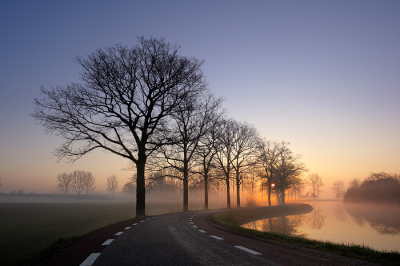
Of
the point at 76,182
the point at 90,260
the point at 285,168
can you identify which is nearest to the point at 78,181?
the point at 76,182

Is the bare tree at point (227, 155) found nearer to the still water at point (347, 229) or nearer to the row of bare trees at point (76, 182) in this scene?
the still water at point (347, 229)

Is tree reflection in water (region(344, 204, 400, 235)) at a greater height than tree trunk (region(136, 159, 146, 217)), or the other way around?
tree trunk (region(136, 159, 146, 217))

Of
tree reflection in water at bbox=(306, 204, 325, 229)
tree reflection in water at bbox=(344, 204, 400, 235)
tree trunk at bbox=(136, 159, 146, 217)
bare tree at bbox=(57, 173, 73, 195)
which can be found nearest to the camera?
tree trunk at bbox=(136, 159, 146, 217)

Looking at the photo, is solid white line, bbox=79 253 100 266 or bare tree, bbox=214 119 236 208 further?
bare tree, bbox=214 119 236 208

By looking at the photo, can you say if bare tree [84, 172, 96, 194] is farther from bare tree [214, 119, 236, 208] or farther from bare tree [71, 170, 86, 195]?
bare tree [214, 119, 236, 208]

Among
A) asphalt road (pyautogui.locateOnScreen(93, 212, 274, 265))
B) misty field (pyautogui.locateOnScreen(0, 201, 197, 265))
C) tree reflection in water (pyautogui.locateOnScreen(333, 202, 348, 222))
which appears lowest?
tree reflection in water (pyautogui.locateOnScreen(333, 202, 348, 222))

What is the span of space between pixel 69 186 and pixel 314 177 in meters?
132

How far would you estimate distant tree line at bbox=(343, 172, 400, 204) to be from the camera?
4497cm

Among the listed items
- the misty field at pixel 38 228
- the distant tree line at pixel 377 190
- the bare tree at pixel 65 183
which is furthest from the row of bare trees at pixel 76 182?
the distant tree line at pixel 377 190

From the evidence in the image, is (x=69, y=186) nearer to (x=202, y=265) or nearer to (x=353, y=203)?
(x=353, y=203)

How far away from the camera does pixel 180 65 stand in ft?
58.9

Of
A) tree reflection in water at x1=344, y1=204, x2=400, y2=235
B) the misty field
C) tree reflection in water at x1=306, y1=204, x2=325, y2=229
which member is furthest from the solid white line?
tree reflection in water at x1=306, y1=204, x2=325, y2=229

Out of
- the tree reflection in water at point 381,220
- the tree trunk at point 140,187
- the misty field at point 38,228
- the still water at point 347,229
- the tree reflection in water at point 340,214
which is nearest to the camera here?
the misty field at point 38,228

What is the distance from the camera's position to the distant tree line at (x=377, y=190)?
45.0m
